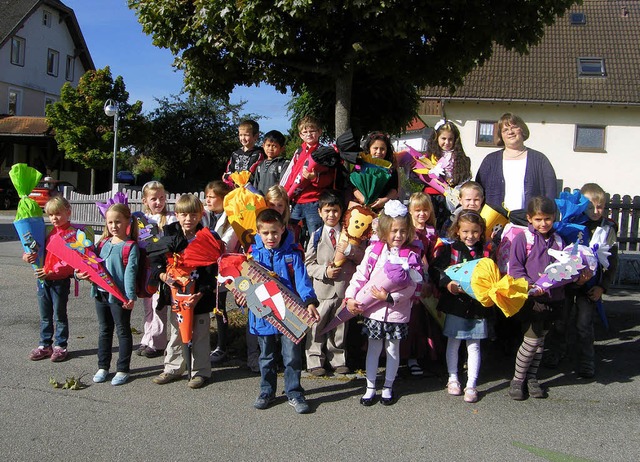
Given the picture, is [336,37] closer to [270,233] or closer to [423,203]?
[423,203]

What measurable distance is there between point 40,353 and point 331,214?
2927 mm

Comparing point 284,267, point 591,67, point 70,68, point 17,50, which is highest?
point 70,68

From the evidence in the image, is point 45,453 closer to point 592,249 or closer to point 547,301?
point 547,301

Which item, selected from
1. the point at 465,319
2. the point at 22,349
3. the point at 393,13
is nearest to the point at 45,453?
the point at 22,349

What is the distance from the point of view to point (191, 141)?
30.8m

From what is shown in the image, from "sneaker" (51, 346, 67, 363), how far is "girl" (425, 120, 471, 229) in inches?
146

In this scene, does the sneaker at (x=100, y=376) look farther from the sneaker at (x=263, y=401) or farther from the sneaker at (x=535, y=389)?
the sneaker at (x=535, y=389)

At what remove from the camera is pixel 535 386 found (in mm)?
4824

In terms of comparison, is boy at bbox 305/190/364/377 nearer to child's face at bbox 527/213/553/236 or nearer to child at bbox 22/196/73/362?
child's face at bbox 527/213/553/236

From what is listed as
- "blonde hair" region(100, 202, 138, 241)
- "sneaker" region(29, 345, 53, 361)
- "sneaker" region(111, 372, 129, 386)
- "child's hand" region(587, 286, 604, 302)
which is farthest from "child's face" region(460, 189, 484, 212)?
"sneaker" region(29, 345, 53, 361)

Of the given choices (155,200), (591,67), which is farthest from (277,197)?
(591,67)

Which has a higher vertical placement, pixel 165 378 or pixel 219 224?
pixel 219 224

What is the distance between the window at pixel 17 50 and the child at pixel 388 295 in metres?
36.5

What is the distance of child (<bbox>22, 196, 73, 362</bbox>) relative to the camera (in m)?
5.35
